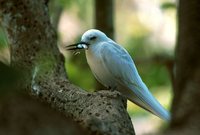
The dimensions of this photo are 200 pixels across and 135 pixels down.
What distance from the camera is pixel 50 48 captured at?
→ 14.8 ft

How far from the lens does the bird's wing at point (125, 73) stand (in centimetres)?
552

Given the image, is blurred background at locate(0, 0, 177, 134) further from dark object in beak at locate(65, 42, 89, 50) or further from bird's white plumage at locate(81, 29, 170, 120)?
dark object in beak at locate(65, 42, 89, 50)

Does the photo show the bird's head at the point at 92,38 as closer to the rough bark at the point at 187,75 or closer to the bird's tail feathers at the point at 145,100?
the bird's tail feathers at the point at 145,100

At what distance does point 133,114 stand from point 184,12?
6.20 meters

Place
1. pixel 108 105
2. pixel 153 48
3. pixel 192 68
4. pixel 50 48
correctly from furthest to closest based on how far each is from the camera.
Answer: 1. pixel 153 48
2. pixel 50 48
3. pixel 108 105
4. pixel 192 68

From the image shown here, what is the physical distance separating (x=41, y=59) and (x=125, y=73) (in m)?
1.42

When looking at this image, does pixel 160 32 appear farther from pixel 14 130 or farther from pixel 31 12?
pixel 14 130

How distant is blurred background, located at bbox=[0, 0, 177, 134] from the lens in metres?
6.70

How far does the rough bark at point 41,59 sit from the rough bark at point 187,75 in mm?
554

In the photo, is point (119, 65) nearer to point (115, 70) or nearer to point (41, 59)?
point (115, 70)

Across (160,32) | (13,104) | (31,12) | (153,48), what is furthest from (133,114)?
(13,104)

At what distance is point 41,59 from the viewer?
4.43 meters

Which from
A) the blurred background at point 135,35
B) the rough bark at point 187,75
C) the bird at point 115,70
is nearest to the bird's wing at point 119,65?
the bird at point 115,70

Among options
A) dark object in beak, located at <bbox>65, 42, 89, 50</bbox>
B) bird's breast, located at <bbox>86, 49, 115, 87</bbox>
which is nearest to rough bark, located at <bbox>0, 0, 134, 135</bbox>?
dark object in beak, located at <bbox>65, 42, 89, 50</bbox>
